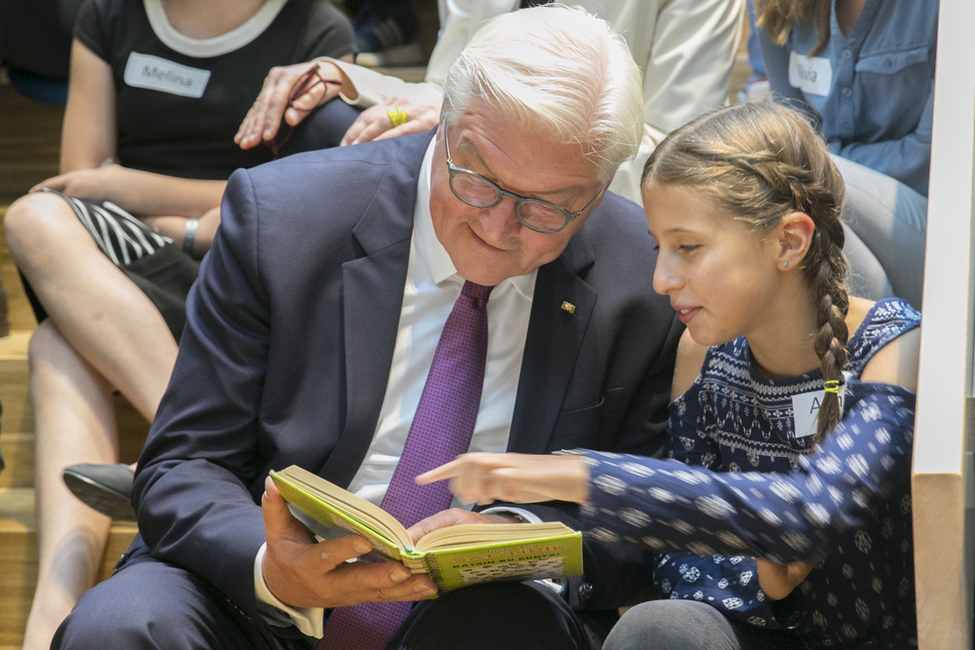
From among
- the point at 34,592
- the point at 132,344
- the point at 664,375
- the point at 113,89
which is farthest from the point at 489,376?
the point at 113,89

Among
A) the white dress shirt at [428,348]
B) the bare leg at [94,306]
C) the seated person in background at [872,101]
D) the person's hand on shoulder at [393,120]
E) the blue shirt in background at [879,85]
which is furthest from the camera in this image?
the bare leg at [94,306]

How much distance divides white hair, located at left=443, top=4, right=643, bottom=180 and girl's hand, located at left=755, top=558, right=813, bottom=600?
0.60m

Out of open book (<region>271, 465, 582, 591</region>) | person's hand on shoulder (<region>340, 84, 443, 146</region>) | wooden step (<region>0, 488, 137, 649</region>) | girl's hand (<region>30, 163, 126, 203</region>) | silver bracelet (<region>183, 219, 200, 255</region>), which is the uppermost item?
person's hand on shoulder (<region>340, 84, 443, 146</region>)

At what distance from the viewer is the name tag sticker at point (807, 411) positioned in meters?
1.32

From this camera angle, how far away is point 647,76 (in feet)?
7.11

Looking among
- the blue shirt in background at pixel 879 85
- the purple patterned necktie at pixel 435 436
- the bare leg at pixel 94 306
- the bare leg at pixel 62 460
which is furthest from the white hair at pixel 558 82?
the bare leg at pixel 62 460

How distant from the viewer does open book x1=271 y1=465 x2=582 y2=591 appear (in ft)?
3.59

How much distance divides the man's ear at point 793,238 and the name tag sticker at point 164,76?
5.26 feet

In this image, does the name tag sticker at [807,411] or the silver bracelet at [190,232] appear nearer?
the name tag sticker at [807,411]

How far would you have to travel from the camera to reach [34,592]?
2.00 m

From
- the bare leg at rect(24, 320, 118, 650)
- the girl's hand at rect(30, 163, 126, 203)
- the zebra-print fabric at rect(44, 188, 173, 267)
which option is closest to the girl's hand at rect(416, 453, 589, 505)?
the bare leg at rect(24, 320, 118, 650)

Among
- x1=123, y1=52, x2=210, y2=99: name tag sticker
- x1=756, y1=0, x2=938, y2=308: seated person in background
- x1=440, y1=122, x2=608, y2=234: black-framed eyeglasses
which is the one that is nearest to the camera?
x1=440, y1=122, x2=608, y2=234: black-framed eyeglasses

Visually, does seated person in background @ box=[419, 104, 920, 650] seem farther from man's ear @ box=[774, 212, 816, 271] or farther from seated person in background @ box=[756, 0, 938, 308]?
seated person in background @ box=[756, 0, 938, 308]

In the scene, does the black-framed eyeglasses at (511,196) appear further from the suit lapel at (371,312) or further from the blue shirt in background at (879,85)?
the blue shirt in background at (879,85)
